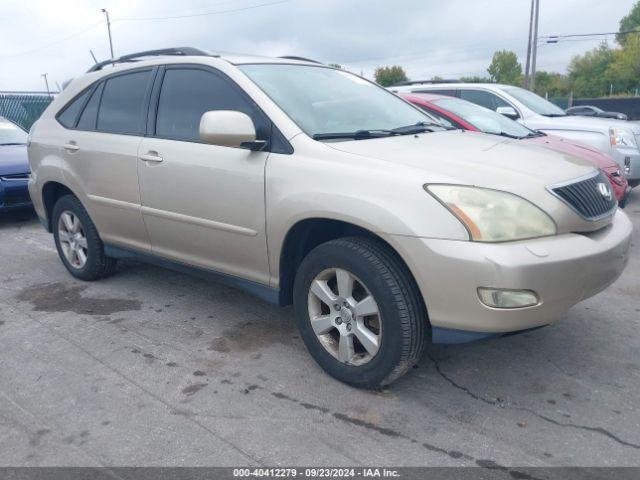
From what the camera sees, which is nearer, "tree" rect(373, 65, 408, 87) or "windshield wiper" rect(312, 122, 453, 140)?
"windshield wiper" rect(312, 122, 453, 140)

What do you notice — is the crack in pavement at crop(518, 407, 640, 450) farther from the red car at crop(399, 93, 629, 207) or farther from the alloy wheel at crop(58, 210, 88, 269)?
the red car at crop(399, 93, 629, 207)

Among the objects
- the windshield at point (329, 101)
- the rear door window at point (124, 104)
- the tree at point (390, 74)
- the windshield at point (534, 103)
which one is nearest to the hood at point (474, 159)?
the windshield at point (329, 101)

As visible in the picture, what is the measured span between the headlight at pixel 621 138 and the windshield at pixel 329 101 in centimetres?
446

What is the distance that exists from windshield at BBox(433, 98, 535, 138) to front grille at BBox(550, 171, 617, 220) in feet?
11.1

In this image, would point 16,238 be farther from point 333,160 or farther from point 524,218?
point 524,218

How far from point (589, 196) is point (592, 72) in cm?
7632

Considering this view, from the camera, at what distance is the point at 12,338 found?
3.79 metres

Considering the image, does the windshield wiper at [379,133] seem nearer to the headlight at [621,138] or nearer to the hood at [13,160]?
the headlight at [621,138]

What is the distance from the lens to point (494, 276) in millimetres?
2455

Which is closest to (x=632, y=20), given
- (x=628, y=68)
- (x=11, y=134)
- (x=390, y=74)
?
(x=628, y=68)

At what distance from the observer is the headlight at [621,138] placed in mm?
7426

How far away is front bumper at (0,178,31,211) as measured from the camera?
24.1ft

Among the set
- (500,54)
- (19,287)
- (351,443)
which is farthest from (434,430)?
(500,54)

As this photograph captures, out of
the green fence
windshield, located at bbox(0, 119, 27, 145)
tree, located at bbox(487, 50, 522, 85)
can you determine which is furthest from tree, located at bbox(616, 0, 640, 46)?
windshield, located at bbox(0, 119, 27, 145)
